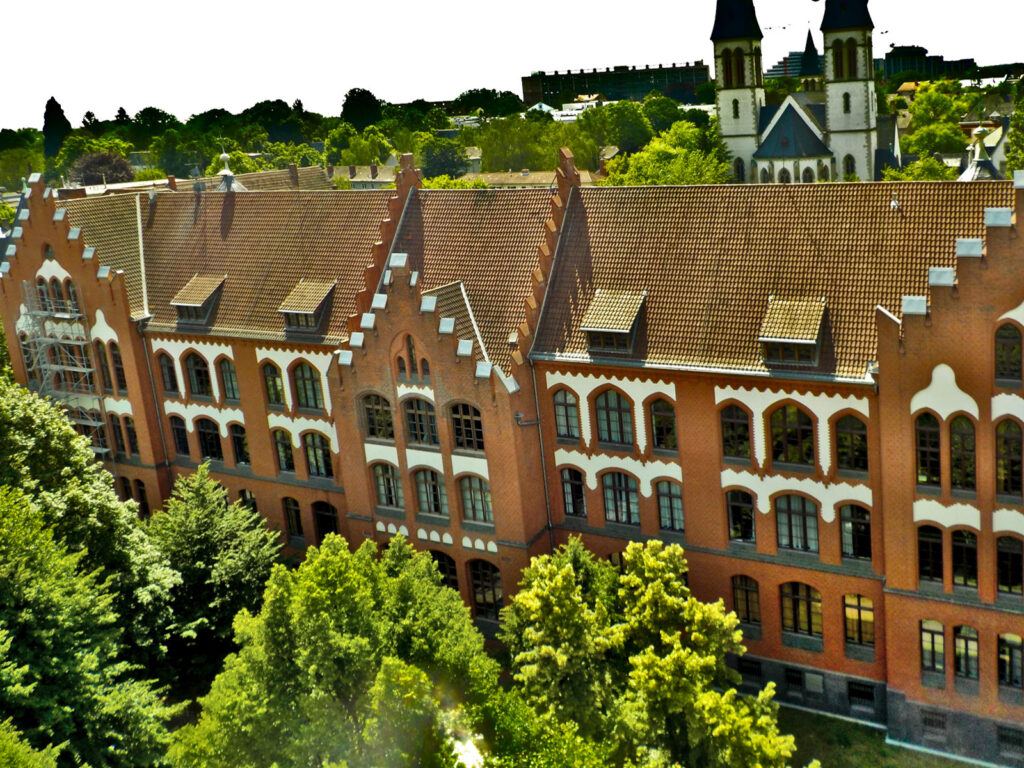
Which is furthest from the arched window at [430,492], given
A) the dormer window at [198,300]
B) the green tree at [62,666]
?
the dormer window at [198,300]

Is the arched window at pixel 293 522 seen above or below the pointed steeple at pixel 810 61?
below

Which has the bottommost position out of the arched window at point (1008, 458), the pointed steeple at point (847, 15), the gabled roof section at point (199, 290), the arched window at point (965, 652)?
the arched window at point (965, 652)

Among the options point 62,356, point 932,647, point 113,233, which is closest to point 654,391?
point 932,647

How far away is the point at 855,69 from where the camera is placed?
111 metres

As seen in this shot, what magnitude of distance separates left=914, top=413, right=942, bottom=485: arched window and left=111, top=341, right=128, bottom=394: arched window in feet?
133

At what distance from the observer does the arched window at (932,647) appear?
35625 mm

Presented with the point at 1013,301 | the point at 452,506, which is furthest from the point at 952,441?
the point at 452,506

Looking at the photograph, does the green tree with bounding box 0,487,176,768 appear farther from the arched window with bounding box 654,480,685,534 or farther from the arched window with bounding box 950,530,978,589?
the arched window with bounding box 950,530,978,589

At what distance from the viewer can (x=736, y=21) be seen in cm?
11862

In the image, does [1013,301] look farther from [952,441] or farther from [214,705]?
[214,705]

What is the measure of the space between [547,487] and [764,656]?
36.6 ft

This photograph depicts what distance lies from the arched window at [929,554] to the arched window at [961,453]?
196 cm

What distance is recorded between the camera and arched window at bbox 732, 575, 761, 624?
40.1 metres

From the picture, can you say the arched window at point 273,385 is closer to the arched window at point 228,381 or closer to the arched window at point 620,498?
the arched window at point 228,381
